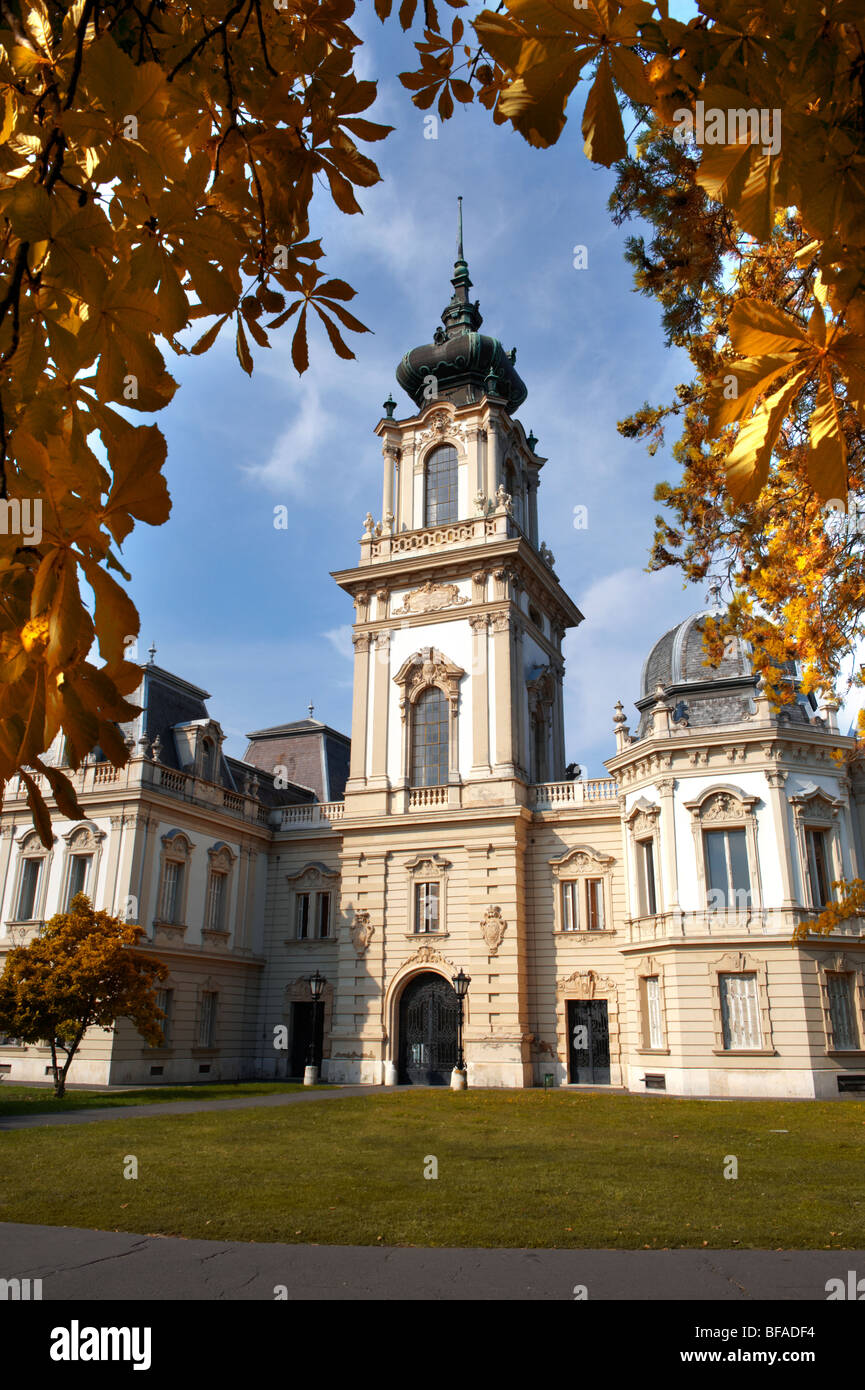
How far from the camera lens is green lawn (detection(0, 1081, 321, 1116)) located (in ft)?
60.3

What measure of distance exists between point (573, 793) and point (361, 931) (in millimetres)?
8074

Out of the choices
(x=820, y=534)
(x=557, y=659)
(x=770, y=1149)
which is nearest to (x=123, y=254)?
(x=820, y=534)

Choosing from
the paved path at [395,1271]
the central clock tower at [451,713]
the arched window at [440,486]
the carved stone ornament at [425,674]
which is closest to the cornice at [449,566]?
the central clock tower at [451,713]

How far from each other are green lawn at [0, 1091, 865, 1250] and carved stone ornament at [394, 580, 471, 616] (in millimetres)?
18134

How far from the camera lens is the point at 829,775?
988 inches

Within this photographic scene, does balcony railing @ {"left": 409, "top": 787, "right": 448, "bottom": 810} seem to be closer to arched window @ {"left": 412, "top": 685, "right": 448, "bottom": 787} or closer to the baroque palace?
the baroque palace

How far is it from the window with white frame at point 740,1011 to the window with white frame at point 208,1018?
16151 millimetres

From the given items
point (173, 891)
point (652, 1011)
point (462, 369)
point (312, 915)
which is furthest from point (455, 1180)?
point (462, 369)

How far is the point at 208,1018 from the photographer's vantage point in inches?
1194

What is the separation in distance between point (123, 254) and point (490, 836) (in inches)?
1074

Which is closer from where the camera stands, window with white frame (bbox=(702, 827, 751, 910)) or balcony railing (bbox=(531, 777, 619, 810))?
window with white frame (bbox=(702, 827, 751, 910))

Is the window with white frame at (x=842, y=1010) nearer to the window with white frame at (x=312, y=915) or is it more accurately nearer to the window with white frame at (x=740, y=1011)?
the window with white frame at (x=740, y=1011)

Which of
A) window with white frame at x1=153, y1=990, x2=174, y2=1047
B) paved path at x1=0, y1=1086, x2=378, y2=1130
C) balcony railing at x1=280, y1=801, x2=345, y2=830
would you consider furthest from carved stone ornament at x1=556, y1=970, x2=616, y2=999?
window with white frame at x1=153, y1=990, x2=174, y2=1047
